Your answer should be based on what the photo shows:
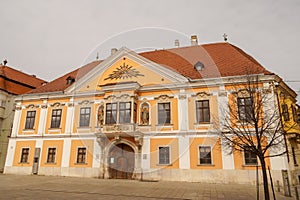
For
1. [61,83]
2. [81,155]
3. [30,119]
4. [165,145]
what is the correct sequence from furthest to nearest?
[61,83], [30,119], [81,155], [165,145]

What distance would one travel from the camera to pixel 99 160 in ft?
62.0

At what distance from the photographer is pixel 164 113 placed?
18484 millimetres

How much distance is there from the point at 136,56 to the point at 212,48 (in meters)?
7.46

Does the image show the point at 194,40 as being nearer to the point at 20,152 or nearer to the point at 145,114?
the point at 145,114

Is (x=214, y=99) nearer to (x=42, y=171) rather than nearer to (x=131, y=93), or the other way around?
(x=131, y=93)

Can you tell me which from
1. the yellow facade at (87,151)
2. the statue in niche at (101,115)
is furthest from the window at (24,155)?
the statue in niche at (101,115)

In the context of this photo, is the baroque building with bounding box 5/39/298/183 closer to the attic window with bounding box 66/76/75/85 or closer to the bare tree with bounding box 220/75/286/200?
the attic window with bounding box 66/76/75/85

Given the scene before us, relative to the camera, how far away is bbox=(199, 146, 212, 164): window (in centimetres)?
1656

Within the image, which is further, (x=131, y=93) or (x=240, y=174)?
(x=131, y=93)

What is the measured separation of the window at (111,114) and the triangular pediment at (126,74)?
73.8 inches

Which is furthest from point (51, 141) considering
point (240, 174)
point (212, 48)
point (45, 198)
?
point (212, 48)

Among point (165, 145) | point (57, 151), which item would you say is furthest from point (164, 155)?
point (57, 151)

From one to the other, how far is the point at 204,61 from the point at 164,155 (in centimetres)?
860

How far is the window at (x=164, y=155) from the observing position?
1738cm
